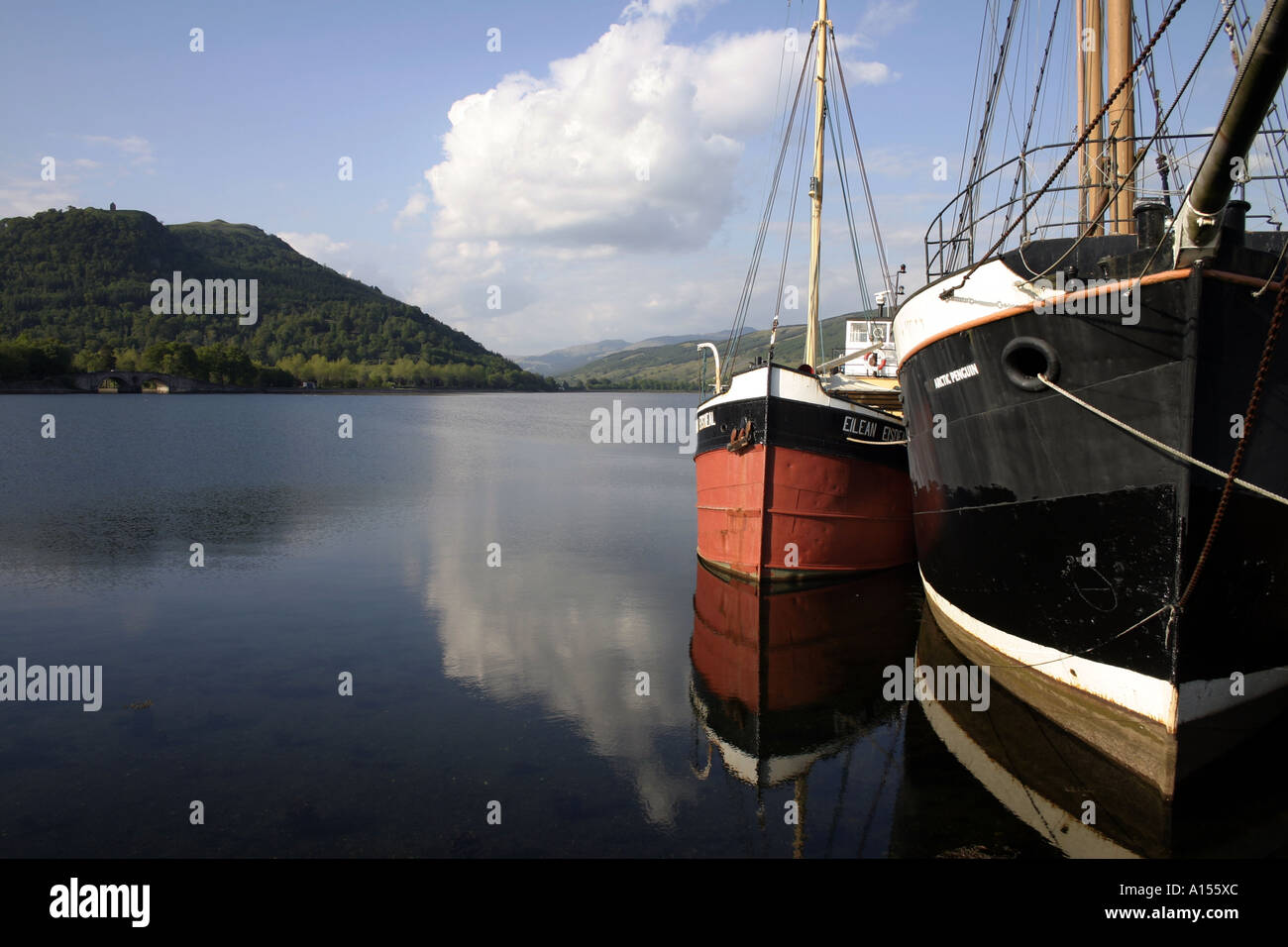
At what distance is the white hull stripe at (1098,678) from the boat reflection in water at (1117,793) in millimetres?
322

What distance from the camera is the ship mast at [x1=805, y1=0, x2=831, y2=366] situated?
19.3 metres

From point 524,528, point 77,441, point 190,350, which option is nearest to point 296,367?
point 190,350

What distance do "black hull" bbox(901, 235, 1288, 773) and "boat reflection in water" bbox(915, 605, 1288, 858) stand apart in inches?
22.8

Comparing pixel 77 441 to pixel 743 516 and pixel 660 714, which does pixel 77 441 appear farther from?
pixel 660 714

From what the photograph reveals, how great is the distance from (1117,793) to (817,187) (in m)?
15.7

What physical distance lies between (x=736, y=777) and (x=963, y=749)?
2652 mm

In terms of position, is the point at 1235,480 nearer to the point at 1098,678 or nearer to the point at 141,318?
the point at 1098,678

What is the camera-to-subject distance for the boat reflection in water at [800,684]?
7949 mm

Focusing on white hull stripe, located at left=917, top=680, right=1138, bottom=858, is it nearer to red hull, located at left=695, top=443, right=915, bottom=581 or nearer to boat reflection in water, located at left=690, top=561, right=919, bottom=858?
boat reflection in water, located at left=690, top=561, right=919, bottom=858
